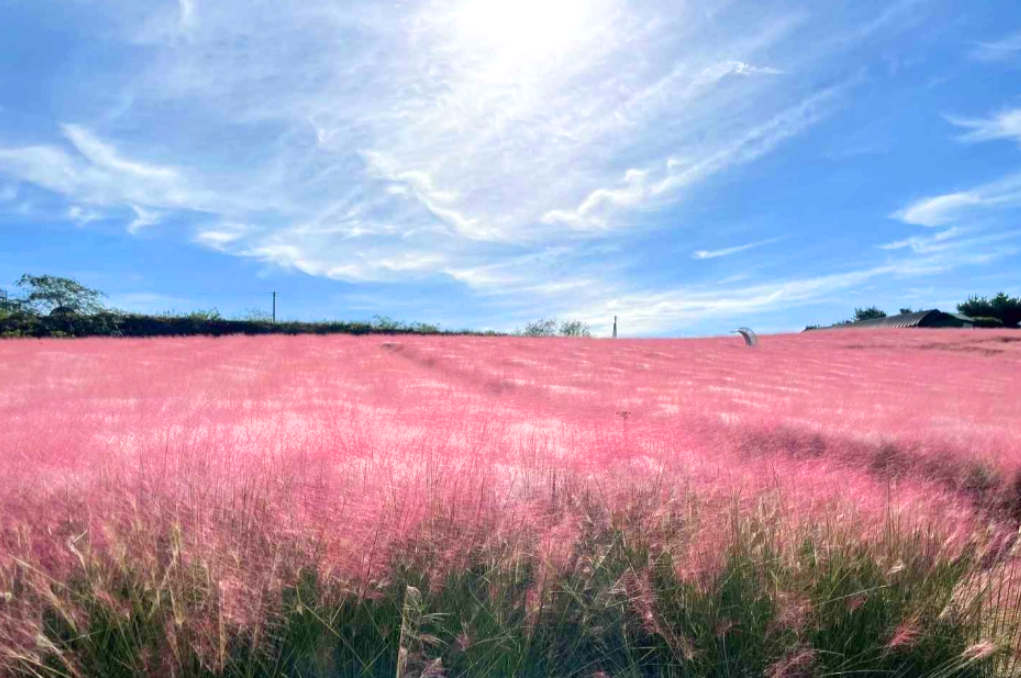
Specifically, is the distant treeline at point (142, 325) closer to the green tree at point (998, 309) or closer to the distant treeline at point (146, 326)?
the distant treeline at point (146, 326)

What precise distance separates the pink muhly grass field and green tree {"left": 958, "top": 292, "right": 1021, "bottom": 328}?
136 ft

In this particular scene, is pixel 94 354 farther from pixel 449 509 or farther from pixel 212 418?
pixel 449 509

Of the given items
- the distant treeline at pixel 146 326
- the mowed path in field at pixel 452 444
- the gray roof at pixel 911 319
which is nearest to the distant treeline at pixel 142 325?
the distant treeline at pixel 146 326

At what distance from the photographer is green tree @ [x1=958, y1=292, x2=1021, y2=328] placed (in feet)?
113

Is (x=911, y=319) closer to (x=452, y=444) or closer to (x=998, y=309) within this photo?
(x=998, y=309)

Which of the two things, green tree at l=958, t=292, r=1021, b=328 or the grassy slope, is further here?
green tree at l=958, t=292, r=1021, b=328

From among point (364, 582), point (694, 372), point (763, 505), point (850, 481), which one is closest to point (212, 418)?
point (364, 582)

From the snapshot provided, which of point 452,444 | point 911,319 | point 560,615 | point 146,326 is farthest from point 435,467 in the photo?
point 911,319

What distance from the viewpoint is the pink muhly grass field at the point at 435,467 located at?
5.50 feet

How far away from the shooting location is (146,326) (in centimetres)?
1398

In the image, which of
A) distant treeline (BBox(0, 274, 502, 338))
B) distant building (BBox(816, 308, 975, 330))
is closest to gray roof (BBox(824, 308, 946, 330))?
distant building (BBox(816, 308, 975, 330))

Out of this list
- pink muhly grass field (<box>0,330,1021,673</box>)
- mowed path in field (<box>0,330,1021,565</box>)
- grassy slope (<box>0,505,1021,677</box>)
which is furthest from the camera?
mowed path in field (<box>0,330,1021,565</box>)

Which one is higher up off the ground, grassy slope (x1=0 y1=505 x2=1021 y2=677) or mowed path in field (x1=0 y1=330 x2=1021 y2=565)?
mowed path in field (x1=0 y1=330 x2=1021 y2=565)

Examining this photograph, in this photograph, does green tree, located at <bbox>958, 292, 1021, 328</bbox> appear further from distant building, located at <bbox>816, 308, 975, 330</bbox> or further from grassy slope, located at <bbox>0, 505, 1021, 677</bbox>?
grassy slope, located at <bbox>0, 505, 1021, 677</bbox>
